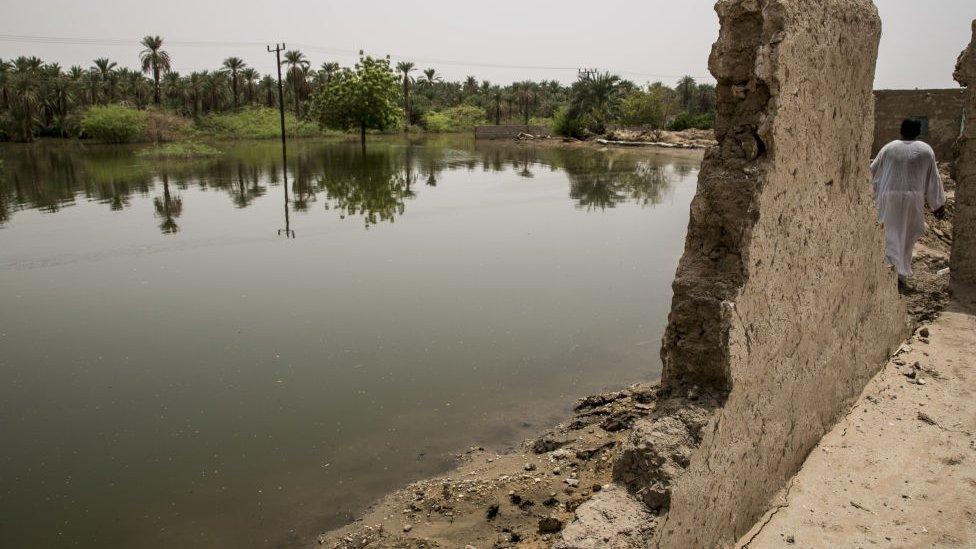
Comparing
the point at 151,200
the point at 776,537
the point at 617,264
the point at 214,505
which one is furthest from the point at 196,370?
the point at 151,200

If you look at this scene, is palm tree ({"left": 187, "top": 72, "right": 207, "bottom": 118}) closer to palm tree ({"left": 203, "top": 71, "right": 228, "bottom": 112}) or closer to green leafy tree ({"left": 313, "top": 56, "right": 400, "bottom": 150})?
palm tree ({"left": 203, "top": 71, "right": 228, "bottom": 112})

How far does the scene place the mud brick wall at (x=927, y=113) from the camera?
10883mm

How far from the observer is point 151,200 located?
697 inches

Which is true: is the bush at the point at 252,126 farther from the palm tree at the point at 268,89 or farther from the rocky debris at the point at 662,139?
the rocky debris at the point at 662,139

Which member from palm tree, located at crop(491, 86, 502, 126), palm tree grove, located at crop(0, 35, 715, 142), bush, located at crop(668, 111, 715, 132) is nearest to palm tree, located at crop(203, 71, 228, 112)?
palm tree grove, located at crop(0, 35, 715, 142)

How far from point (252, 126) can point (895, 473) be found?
56.1 metres

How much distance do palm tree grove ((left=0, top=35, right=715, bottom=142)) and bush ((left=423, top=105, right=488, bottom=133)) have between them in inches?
3.8

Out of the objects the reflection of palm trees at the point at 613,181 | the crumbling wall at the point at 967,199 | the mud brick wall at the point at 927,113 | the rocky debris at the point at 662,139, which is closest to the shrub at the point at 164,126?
the reflection of palm trees at the point at 613,181

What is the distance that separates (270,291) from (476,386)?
419 centimetres

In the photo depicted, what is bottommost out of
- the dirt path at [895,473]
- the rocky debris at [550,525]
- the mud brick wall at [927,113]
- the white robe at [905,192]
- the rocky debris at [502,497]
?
the rocky debris at [502,497]

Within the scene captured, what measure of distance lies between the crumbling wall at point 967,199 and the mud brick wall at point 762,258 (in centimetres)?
307

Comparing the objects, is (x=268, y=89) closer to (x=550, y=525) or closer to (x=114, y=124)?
(x=114, y=124)

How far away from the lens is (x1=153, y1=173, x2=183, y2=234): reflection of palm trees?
45.3ft

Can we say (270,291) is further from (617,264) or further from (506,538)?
(506,538)
